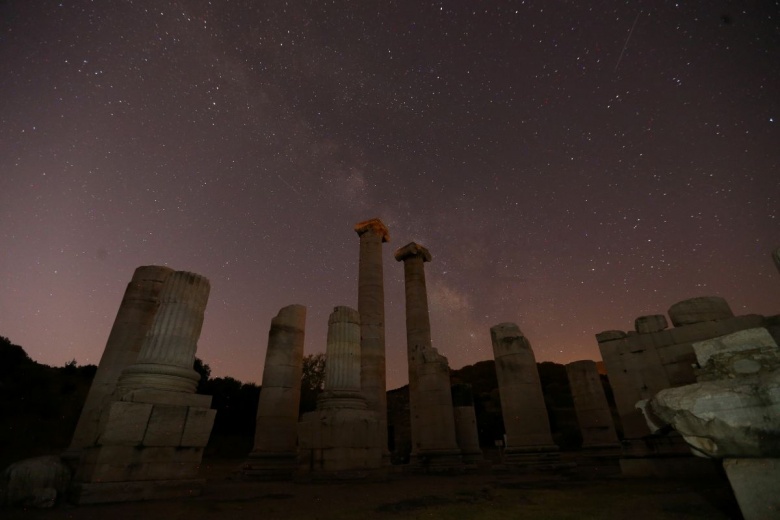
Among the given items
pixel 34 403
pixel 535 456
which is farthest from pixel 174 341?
pixel 34 403

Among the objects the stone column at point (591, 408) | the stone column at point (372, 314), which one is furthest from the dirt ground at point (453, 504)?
the stone column at point (591, 408)

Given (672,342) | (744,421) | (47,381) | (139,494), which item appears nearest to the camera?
(744,421)

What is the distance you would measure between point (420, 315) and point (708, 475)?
14.7m

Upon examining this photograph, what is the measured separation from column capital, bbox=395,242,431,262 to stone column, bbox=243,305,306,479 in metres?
9.07

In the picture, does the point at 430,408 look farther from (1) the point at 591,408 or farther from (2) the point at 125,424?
(2) the point at 125,424

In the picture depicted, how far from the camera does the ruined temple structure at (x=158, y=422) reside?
6.48 m

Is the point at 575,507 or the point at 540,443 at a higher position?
the point at 540,443

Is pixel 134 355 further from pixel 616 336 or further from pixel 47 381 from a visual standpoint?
pixel 47 381

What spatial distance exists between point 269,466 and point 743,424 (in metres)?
13.6

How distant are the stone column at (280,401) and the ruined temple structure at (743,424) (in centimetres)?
1292

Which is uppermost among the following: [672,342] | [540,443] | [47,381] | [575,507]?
[47,381]

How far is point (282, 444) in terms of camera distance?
13.9 m

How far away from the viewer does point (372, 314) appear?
1902 centimetres

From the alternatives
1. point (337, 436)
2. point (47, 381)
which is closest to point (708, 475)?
point (337, 436)
